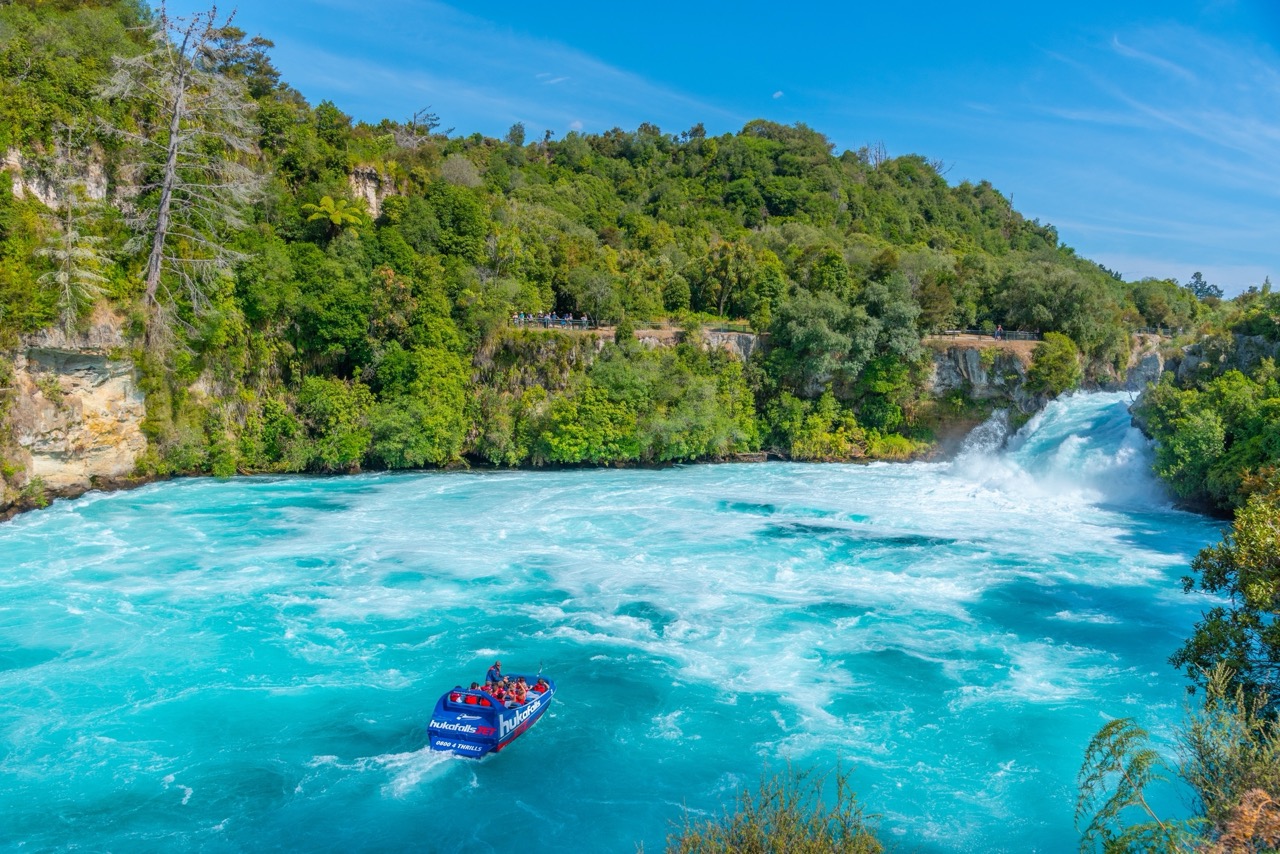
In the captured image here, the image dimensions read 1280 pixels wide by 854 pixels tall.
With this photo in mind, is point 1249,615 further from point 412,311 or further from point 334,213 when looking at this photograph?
point 334,213

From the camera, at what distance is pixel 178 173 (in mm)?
37844

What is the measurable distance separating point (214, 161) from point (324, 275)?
707cm

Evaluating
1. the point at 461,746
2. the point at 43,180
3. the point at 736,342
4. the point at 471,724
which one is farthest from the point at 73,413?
the point at 736,342

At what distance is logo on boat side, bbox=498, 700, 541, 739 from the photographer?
49.9 feet

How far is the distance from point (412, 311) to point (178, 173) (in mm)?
11779

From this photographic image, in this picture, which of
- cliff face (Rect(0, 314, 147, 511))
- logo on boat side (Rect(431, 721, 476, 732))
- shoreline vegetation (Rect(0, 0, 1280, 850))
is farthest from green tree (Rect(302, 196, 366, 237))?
logo on boat side (Rect(431, 721, 476, 732))

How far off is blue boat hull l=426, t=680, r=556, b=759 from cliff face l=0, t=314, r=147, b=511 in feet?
75.3

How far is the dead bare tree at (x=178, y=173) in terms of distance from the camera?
1374 inches

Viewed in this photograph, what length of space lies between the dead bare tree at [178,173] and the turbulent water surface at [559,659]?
9431 mm

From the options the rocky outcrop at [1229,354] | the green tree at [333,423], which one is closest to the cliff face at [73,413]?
the green tree at [333,423]

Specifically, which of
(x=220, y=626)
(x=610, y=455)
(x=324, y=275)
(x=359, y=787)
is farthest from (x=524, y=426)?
(x=359, y=787)

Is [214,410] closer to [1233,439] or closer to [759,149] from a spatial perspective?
[1233,439]

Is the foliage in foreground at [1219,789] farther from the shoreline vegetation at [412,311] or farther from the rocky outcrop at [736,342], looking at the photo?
the rocky outcrop at [736,342]

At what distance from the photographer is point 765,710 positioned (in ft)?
55.1
